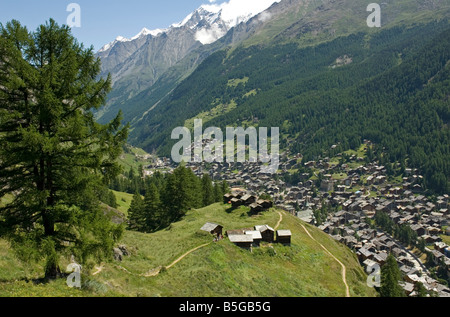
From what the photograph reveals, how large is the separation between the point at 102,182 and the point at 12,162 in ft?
14.8

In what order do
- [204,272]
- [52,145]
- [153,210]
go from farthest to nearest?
[153,210], [204,272], [52,145]

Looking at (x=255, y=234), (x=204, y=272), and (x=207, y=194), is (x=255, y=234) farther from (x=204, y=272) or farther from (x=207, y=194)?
(x=207, y=194)

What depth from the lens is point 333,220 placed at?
131875 mm

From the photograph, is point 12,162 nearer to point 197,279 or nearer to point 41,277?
point 41,277

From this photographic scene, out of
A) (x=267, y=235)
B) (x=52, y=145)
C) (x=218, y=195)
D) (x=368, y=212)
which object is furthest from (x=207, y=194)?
(x=368, y=212)

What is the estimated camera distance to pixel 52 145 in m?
15.1

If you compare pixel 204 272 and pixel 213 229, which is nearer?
pixel 204 272

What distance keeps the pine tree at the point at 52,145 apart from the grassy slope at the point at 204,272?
283 cm

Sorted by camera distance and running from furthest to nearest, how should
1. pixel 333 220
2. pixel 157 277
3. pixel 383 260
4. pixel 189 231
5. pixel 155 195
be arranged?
pixel 333 220 < pixel 383 260 < pixel 155 195 < pixel 189 231 < pixel 157 277

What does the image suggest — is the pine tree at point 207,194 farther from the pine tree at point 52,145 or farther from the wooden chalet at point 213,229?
the pine tree at point 52,145

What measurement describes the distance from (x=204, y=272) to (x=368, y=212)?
427 ft

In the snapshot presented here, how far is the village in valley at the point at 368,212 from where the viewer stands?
2897 inches

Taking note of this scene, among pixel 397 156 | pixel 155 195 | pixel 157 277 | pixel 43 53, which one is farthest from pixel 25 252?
pixel 397 156

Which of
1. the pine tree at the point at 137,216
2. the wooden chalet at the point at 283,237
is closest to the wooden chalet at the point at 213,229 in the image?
the wooden chalet at the point at 283,237
